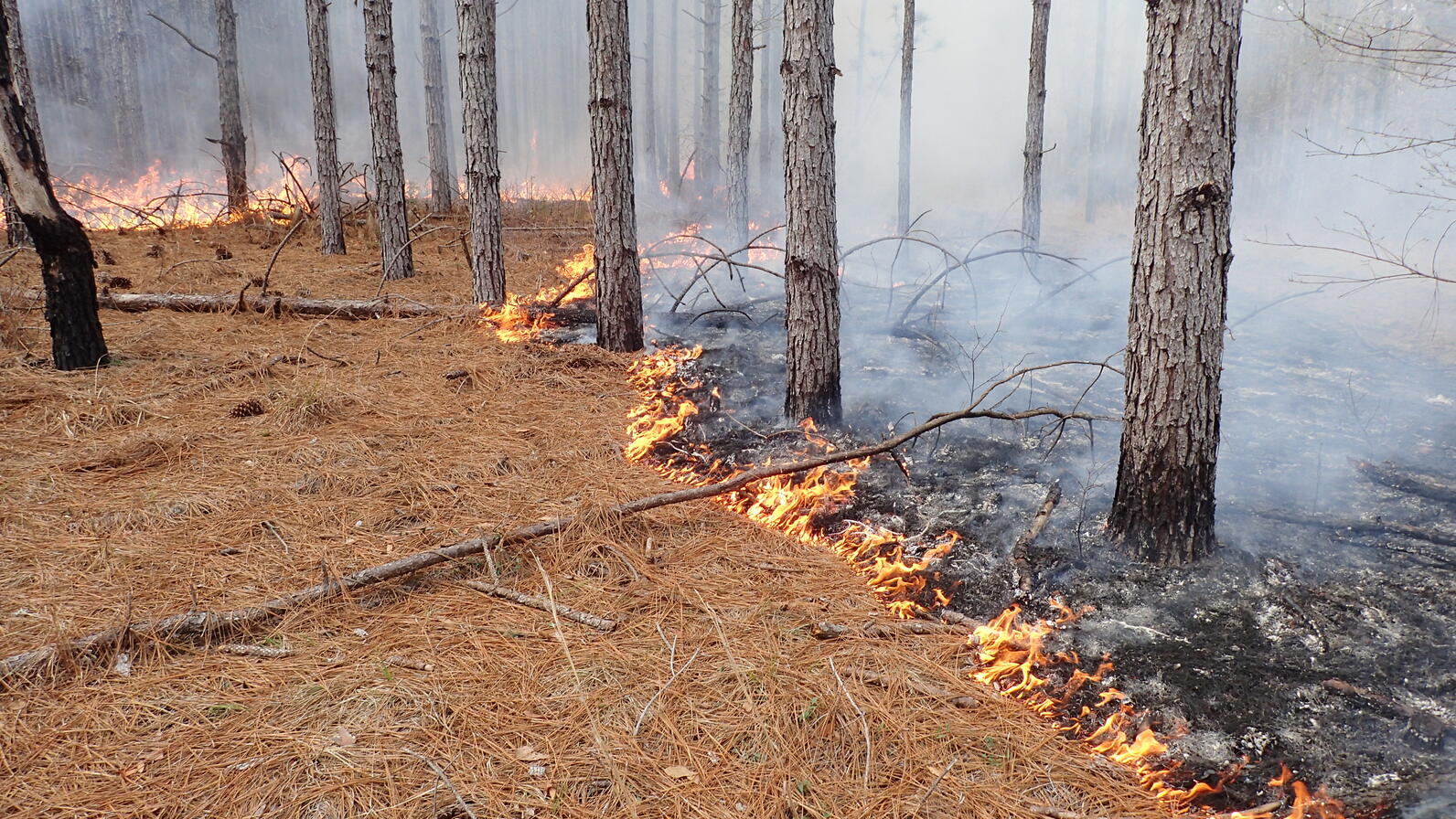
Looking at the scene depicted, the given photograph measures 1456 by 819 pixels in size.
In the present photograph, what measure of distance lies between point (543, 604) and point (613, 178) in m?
5.24

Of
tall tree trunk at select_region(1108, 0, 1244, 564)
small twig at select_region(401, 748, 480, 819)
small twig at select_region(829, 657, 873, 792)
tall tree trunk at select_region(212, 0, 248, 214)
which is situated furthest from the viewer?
tall tree trunk at select_region(212, 0, 248, 214)

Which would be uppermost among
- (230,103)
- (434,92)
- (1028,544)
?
(434,92)

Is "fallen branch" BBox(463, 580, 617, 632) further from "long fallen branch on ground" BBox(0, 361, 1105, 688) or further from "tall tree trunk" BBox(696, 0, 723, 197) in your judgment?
"tall tree trunk" BBox(696, 0, 723, 197)

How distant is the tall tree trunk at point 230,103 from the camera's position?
13508 mm

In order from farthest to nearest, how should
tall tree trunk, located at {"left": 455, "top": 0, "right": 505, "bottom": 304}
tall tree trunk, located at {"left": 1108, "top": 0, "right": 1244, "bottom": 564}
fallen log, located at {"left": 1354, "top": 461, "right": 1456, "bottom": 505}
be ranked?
tall tree trunk, located at {"left": 455, "top": 0, "right": 505, "bottom": 304}, fallen log, located at {"left": 1354, "top": 461, "right": 1456, "bottom": 505}, tall tree trunk, located at {"left": 1108, "top": 0, "right": 1244, "bottom": 564}

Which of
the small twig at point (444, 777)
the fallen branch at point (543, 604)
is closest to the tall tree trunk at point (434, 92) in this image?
the fallen branch at point (543, 604)

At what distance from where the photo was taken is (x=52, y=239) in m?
5.45

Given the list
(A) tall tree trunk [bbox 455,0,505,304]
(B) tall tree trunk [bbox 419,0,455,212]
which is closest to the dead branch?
(A) tall tree trunk [bbox 455,0,505,304]

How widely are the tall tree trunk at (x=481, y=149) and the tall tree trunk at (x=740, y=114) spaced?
16.1 ft

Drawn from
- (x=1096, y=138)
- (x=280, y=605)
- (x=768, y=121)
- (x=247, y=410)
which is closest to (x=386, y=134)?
(x=247, y=410)

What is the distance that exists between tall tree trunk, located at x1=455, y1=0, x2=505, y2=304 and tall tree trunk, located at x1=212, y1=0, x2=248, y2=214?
7.83 metres

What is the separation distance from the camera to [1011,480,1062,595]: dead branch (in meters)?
3.61

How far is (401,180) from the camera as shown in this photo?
10.1 m

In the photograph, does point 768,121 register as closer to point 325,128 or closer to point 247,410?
point 325,128
